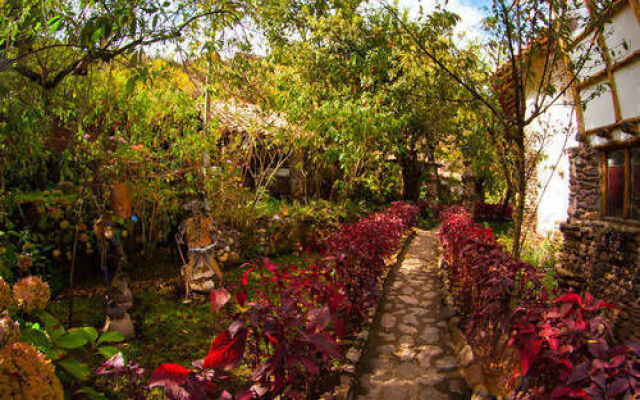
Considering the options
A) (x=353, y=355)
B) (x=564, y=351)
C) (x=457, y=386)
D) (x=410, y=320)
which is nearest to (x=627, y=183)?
(x=410, y=320)

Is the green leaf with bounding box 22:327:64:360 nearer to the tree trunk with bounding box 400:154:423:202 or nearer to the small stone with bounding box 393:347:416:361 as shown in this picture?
the small stone with bounding box 393:347:416:361

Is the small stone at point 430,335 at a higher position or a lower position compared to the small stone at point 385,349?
higher

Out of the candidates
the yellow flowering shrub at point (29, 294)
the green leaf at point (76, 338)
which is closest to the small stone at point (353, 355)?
the green leaf at point (76, 338)

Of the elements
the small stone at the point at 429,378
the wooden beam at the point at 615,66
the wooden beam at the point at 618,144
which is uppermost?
the wooden beam at the point at 615,66

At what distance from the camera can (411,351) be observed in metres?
3.85

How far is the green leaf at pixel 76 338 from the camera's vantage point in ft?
6.32

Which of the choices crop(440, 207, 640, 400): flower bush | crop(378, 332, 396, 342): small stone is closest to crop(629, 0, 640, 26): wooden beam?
crop(440, 207, 640, 400): flower bush

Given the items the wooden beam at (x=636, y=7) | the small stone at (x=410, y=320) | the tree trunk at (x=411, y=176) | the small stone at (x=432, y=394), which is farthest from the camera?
the tree trunk at (x=411, y=176)

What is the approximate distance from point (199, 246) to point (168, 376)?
2946 millimetres

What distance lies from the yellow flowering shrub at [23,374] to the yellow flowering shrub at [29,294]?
0.89 meters

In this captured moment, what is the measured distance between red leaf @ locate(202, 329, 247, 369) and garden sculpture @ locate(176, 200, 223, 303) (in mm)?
2468

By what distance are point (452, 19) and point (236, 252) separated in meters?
4.79

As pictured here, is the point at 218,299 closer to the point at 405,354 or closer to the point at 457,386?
the point at 457,386

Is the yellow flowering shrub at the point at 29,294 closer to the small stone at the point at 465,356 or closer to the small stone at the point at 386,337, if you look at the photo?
the small stone at the point at 386,337
